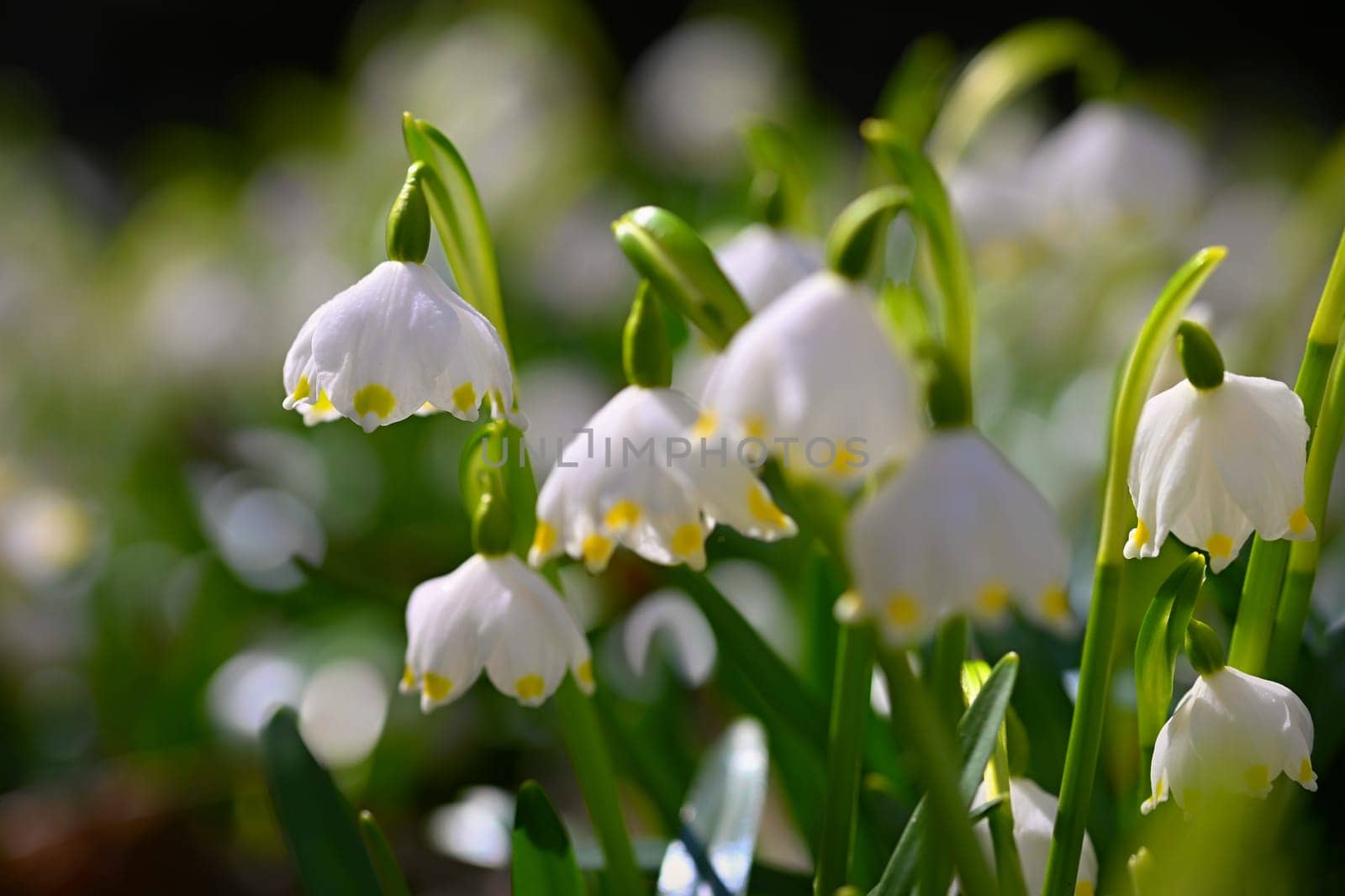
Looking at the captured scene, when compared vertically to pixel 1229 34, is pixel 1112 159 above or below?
→ below

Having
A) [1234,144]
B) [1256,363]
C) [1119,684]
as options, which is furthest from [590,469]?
[1234,144]

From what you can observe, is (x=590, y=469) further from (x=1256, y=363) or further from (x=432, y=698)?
(x=1256, y=363)

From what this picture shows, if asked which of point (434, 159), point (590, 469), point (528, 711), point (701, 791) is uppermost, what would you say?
point (434, 159)

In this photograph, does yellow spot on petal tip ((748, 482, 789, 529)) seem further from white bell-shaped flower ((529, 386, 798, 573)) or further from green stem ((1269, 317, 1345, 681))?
green stem ((1269, 317, 1345, 681))

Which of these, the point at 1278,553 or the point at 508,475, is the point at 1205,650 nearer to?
the point at 1278,553

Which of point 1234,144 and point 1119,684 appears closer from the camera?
point 1119,684

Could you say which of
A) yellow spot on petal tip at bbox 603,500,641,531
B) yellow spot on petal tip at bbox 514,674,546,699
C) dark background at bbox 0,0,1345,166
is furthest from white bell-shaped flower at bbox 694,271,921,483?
dark background at bbox 0,0,1345,166
